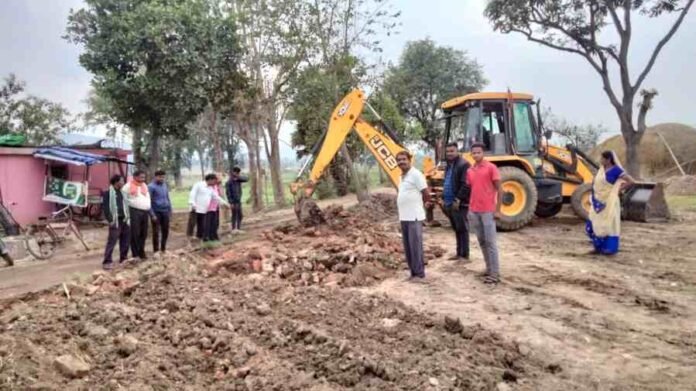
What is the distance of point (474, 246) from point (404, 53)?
22929mm

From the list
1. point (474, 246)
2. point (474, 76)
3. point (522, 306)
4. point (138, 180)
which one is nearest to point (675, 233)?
point (474, 246)

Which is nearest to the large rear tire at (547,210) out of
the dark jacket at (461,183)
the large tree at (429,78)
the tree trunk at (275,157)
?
the dark jacket at (461,183)

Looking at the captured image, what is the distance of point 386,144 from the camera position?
1108cm

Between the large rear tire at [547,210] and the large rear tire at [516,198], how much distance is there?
5.54 ft

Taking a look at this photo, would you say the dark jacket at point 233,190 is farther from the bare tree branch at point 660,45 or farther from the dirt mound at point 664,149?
the dirt mound at point 664,149

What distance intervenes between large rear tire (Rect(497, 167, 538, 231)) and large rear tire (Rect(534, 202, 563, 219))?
1.69m

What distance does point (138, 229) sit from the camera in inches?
356

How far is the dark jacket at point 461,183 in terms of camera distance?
7500 mm

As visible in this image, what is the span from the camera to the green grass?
1470cm

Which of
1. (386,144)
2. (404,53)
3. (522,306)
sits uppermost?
(404,53)

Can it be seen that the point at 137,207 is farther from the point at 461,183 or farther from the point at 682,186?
the point at 682,186

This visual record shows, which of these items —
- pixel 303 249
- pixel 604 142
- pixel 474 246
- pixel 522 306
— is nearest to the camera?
pixel 522 306

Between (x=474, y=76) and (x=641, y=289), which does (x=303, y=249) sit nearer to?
(x=641, y=289)

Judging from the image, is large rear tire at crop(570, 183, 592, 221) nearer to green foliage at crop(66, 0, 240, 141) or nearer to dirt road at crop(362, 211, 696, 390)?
dirt road at crop(362, 211, 696, 390)
